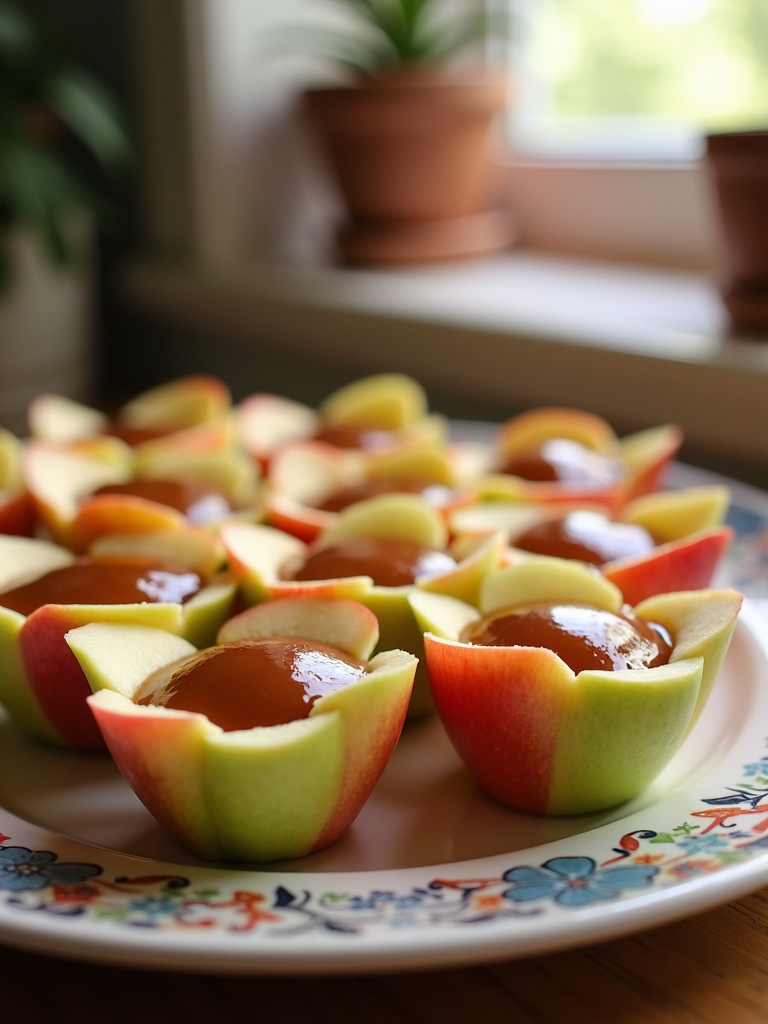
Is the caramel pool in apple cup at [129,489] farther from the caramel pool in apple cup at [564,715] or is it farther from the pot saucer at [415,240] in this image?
the pot saucer at [415,240]

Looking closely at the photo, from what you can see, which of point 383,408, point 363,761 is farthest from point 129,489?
point 363,761

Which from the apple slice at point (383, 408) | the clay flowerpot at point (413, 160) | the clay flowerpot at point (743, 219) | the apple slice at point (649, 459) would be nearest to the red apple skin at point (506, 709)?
the apple slice at point (649, 459)

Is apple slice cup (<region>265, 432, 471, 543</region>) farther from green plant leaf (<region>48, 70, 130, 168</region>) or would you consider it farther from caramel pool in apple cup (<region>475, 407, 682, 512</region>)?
green plant leaf (<region>48, 70, 130, 168</region>)

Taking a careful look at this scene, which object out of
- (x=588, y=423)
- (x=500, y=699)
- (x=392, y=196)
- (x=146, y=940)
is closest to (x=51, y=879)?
(x=146, y=940)

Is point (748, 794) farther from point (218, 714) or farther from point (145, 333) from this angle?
point (145, 333)

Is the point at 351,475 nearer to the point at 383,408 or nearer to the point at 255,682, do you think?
the point at 383,408

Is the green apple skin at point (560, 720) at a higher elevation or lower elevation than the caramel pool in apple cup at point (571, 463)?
lower
